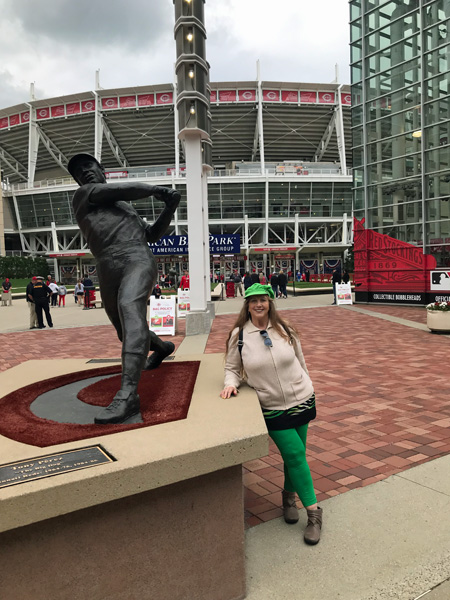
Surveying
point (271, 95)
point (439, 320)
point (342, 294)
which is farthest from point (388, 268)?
point (271, 95)

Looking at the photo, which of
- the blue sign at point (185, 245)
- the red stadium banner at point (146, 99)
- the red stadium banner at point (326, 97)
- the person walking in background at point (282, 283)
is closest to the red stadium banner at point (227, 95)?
the red stadium banner at point (146, 99)

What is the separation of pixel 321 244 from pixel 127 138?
91.1 feet

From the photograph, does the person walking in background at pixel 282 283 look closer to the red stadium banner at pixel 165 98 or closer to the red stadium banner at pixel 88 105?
the red stadium banner at pixel 165 98

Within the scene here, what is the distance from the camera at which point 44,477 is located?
6.11ft

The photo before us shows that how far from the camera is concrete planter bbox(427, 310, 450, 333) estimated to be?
1041 cm

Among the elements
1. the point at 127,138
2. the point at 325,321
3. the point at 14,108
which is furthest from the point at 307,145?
the point at 325,321

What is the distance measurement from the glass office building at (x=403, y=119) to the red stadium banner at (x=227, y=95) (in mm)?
32448

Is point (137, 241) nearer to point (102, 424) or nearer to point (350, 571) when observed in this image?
point (102, 424)

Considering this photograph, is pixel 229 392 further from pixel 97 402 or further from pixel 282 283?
pixel 282 283

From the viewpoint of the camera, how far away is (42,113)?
53.7 m

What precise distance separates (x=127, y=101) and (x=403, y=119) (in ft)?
131

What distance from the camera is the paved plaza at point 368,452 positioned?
2.59 metres

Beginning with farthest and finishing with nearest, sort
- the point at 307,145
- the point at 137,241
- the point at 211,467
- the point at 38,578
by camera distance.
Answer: the point at 307,145 < the point at 137,241 < the point at 211,467 < the point at 38,578

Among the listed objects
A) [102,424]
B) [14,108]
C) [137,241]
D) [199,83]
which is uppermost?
[14,108]
